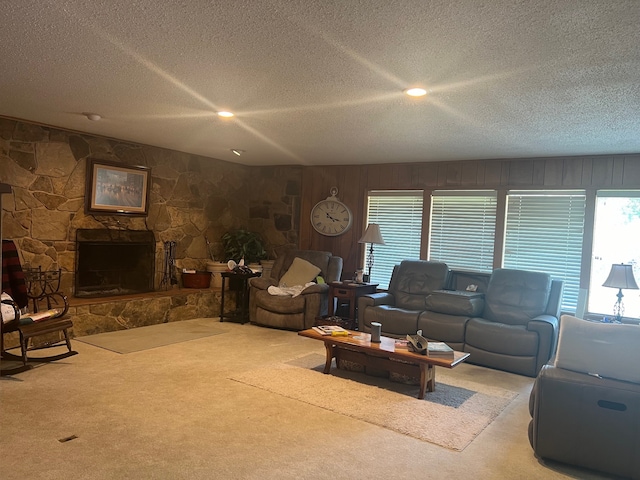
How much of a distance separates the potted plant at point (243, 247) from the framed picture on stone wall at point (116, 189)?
136 cm

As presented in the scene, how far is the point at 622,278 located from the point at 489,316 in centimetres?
131

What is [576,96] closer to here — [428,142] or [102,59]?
[428,142]

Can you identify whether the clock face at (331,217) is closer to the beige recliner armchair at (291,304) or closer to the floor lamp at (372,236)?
the beige recliner armchair at (291,304)

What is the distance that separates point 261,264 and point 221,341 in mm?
2119

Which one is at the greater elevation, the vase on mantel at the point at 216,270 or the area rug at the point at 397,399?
the vase on mantel at the point at 216,270

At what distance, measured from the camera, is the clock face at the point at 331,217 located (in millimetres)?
6938

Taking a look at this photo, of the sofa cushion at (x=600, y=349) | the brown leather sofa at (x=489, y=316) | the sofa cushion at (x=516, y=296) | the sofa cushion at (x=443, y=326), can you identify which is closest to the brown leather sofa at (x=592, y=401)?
the sofa cushion at (x=600, y=349)

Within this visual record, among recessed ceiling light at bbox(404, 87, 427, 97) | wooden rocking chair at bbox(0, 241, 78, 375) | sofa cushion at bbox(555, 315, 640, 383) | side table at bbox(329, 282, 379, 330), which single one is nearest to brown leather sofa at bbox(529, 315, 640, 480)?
sofa cushion at bbox(555, 315, 640, 383)

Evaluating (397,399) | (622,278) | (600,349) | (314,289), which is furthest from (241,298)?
(600,349)

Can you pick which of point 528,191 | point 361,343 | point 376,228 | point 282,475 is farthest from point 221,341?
point 528,191

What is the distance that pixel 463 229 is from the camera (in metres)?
6.10

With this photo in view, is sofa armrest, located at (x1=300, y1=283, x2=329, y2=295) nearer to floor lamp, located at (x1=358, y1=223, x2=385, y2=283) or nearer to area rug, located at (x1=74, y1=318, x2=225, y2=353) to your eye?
floor lamp, located at (x1=358, y1=223, x2=385, y2=283)

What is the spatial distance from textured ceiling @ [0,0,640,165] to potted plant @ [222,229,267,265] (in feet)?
7.82

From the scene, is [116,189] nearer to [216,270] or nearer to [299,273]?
[216,270]
